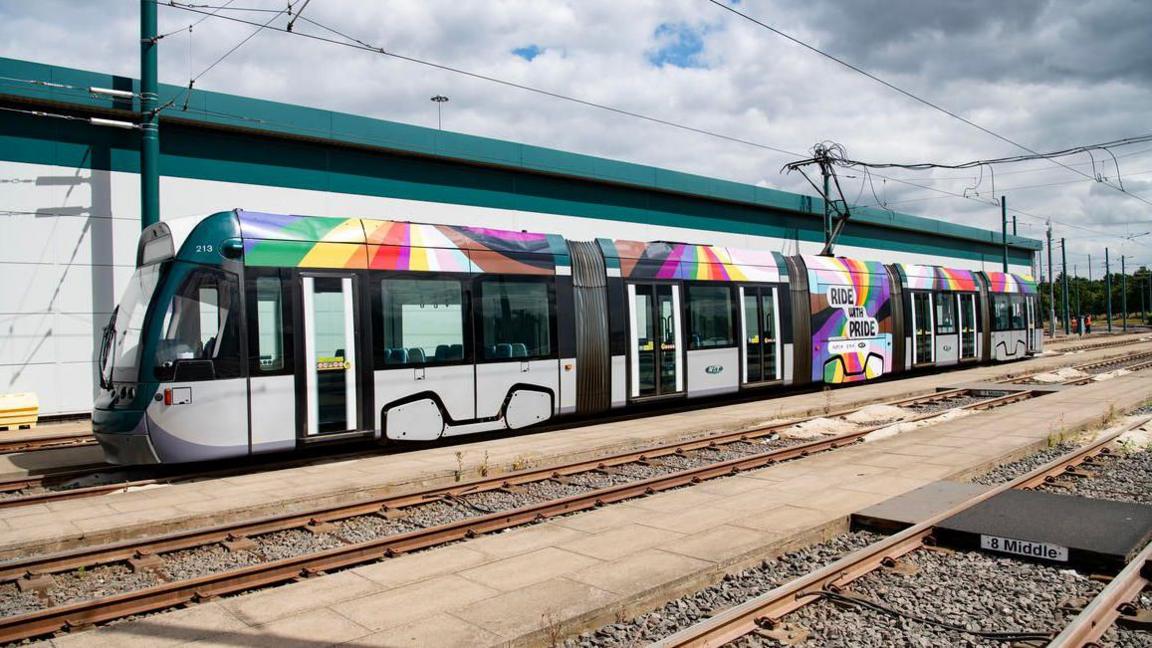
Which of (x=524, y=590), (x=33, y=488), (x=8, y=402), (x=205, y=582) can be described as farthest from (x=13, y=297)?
(x=524, y=590)

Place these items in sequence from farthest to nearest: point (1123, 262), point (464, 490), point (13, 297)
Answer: point (1123, 262)
point (13, 297)
point (464, 490)

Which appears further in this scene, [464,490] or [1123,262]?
[1123,262]

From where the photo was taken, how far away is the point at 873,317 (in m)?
21.4

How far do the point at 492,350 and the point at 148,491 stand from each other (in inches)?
206

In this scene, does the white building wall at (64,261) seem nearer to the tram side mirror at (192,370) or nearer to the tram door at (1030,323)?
the tram side mirror at (192,370)

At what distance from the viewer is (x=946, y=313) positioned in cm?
2456

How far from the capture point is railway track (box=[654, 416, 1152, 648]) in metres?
4.94

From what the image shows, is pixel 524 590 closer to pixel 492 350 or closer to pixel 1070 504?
pixel 1070 504

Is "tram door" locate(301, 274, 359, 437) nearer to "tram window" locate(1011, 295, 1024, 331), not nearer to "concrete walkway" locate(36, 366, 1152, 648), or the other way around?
"concrete walkway" locate(36, 366, 1152, 648)

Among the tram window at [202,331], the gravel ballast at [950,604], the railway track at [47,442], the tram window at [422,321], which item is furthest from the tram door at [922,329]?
the railway track at [47,442]

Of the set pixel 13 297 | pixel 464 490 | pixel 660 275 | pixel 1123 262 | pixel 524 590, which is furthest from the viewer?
pixel 1123 262

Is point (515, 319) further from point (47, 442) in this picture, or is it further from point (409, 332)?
point (47, 442)

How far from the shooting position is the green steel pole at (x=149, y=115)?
1669 centimetres

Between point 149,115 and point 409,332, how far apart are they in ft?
29.4
